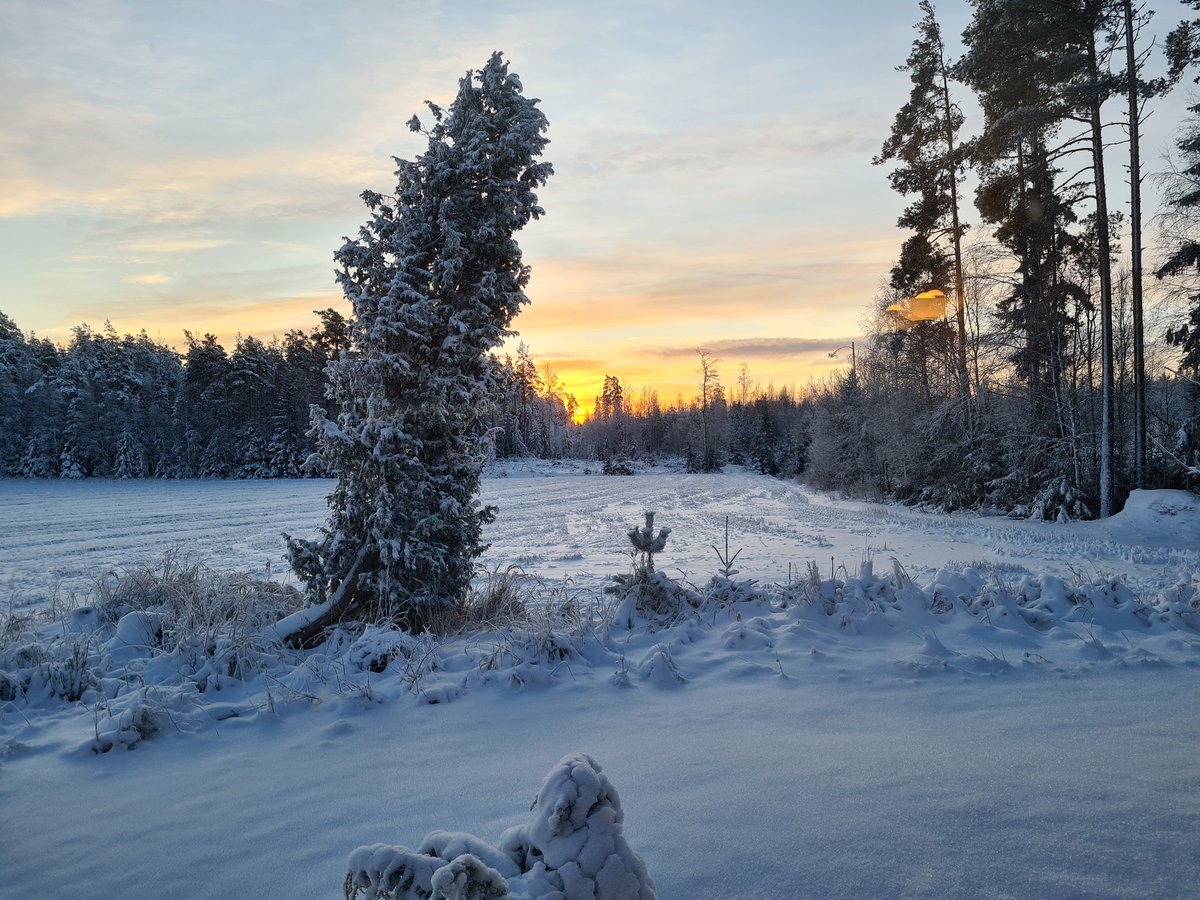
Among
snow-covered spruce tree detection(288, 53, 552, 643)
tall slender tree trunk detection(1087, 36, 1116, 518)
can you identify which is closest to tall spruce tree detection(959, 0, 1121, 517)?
tall slender tree trunk detection(1087, 36, 1116, 518)

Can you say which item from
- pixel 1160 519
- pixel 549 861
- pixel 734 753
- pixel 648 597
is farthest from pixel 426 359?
pixel 1160 519

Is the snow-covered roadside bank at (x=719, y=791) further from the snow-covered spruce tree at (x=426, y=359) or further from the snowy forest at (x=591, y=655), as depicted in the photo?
the snow-covered spruce tree at (x=426, y=359)

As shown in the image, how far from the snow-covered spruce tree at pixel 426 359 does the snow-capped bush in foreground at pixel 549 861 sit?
4.81m

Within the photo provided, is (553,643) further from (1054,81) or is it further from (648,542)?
(1054,81)

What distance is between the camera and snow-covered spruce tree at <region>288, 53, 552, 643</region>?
696cm

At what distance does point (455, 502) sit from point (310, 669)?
2.52m

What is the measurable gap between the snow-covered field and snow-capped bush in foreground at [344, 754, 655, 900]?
21.6 inches

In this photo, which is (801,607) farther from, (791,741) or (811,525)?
(811,525)

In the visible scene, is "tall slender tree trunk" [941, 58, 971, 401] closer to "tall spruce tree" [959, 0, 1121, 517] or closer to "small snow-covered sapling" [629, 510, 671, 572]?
"tall spruce tree" [959, 0, 1121, 517]

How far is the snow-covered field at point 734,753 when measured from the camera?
255 centimetres

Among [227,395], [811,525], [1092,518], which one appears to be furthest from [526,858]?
[227,395]

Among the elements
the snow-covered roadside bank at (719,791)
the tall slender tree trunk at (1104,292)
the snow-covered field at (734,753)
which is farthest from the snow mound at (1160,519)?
the snow-covered roadside bank at (719,791)

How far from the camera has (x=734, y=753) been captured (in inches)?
139

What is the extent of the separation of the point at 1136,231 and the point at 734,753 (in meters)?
17.7
